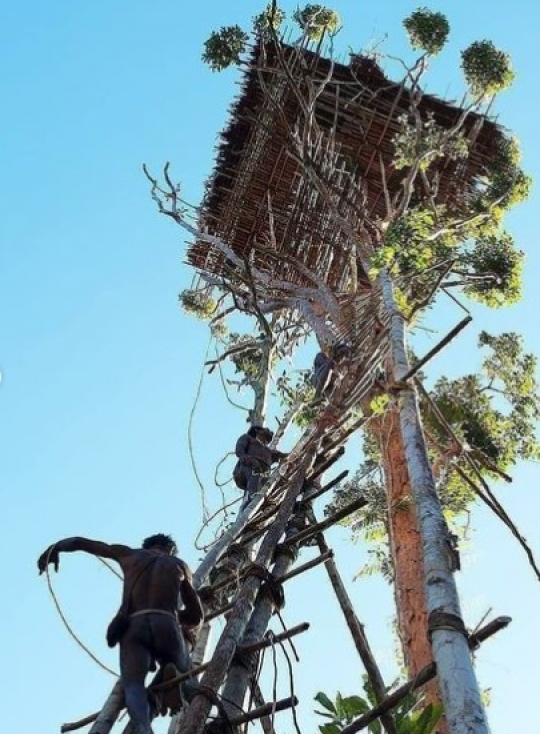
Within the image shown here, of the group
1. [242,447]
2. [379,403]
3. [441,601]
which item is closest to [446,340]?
[379,403]

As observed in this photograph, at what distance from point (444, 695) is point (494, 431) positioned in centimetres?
778

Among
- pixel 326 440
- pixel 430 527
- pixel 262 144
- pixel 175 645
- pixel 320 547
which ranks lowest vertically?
pixel 175 645

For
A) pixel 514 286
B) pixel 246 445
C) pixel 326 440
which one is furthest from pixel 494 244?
pixel 326 440

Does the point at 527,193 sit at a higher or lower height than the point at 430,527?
higher

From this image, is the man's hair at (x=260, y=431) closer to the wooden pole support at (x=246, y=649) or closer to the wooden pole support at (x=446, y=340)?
the wooden pole support at (x=446, y=340)

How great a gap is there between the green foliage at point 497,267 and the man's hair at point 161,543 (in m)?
8.89

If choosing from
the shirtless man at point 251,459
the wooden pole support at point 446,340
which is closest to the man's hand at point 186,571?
the wooden pole support at point 446,340

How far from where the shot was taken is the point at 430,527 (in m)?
3.90

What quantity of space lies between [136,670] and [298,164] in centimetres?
1126

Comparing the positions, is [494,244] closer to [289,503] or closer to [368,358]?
[368,358]

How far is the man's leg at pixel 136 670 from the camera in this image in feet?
11.2

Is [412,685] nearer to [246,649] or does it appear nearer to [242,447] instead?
[246,649]

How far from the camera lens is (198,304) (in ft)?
56.0

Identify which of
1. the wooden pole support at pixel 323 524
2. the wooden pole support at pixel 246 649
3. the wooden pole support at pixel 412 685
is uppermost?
the wooden pole support at pixel 323 524
